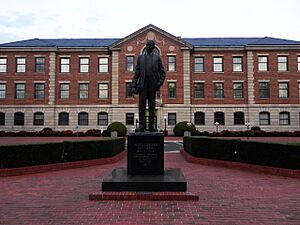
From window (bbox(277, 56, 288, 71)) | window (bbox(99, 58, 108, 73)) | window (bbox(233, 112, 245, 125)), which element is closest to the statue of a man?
window (bbox(99, 58, 108, 73))

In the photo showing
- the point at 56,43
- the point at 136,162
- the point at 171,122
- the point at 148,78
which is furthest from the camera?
the point at 56,43

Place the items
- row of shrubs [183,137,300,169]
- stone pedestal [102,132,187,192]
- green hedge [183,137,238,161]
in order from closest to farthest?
stone pedestal [102,132,187,192]
row of shrubs [183,137,300,169]
green hedge [183,137,238,161]

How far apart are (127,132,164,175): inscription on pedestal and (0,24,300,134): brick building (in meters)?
28.0

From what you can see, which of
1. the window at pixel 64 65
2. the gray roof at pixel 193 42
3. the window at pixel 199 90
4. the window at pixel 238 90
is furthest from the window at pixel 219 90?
the window at pixel 64 65

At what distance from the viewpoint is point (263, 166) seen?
35.3 feet

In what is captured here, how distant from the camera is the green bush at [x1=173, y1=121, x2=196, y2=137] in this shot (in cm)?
3319

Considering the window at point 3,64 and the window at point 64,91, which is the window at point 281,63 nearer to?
the window at point 64,91

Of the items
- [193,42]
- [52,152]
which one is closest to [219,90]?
[193,42]

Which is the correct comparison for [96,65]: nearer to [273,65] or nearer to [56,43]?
[56,43]

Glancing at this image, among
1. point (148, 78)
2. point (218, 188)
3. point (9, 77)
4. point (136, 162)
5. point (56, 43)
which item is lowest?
point (218, 188)

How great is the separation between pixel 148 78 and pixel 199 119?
1128 inches

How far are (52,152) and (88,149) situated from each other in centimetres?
190

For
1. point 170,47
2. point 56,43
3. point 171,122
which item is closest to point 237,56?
point 170,47

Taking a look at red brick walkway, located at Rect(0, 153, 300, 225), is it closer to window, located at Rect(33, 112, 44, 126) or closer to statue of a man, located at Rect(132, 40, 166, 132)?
statue of a man, located at Rect(132, 40, 166, 132)
